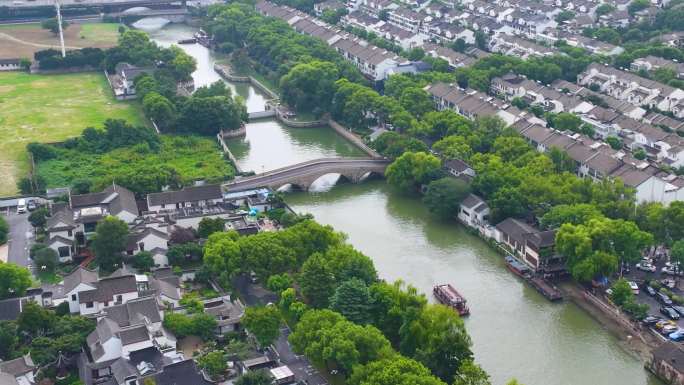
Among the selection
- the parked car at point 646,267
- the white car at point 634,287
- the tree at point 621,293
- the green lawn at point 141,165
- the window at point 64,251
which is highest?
the tree at point 621,293

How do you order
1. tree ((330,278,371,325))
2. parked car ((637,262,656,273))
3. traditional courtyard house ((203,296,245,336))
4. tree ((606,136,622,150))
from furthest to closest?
1. tree ((606,136,622,150))
2. parked car ((637,262,656,273))
3. traditional courtyard house ((203,296,245,336))
4. tree ((330,278,371,325))

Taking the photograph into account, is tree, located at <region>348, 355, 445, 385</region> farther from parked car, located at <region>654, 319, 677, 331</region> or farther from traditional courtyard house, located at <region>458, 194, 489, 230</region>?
traditional courtyard house, located at <region>458, 194, 489, 230</region>

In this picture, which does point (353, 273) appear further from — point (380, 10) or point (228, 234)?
point (380, 10)

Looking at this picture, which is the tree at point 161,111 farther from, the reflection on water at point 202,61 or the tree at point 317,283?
the tree at point 317,283

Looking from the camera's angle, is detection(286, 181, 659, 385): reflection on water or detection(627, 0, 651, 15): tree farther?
detection(627, 0, 651, 15): tree

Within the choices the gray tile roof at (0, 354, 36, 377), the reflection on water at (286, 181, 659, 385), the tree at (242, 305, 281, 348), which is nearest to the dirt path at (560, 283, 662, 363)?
the reflection on water at (286, 181, 659, 385)

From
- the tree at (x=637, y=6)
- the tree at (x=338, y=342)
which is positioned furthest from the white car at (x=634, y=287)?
the tree at (x=637, y=6)

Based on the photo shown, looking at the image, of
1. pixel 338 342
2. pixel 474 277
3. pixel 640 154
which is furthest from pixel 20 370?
pixel 640 154
